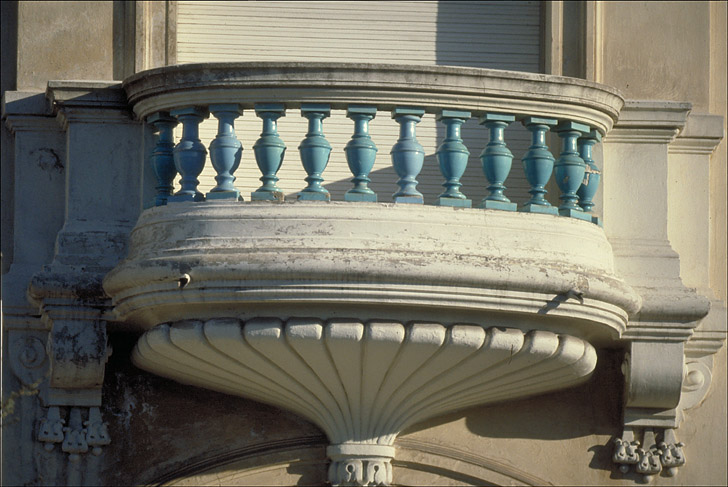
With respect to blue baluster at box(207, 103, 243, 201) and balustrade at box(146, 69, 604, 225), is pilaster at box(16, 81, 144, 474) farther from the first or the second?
blue baluster at box(207, 103, 243, 201)

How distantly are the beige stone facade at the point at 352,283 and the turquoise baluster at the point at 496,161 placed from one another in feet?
0.39

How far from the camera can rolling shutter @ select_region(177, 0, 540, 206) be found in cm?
1108

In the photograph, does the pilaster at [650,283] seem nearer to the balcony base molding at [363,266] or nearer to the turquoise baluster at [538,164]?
the balcony base molding at [363,266]

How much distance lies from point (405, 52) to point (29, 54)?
2.72 metres

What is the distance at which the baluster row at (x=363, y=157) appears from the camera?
9312 mm

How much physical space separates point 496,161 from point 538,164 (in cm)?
29

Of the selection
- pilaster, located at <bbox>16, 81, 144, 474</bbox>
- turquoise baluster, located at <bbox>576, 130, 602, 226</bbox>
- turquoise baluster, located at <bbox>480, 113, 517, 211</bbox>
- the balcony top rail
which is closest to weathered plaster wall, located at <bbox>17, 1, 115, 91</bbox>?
pilaster, located at <bbox>16, 81, 144, 474</bbox>

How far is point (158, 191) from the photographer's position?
9.84 metres

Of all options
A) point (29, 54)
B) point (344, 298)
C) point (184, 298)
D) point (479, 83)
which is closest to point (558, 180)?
point (479, 83)

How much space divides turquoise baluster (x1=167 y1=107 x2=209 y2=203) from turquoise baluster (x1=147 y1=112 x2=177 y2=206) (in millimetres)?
230

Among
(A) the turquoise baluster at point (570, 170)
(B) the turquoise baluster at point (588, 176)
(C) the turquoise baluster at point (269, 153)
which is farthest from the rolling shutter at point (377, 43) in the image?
(C) the turquoise baluster at point (269, 153)

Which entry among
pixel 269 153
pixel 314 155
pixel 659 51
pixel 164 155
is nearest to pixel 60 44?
pixel 164 155

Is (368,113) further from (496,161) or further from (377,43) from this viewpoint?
(377,43)

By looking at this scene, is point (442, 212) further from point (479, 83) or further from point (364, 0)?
point (364, 0)
